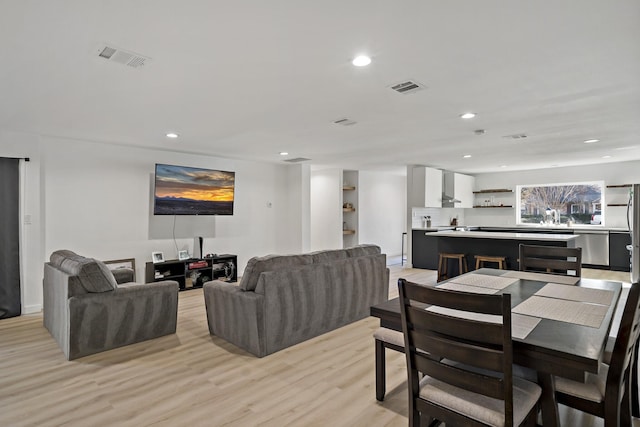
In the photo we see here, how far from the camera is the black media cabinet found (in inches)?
221

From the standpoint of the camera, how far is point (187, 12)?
1.84 m

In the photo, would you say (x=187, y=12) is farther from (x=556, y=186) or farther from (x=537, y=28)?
(x=556, y=186)

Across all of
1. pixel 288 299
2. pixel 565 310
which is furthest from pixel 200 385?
pixel 565 310

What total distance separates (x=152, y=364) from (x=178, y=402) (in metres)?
0.76

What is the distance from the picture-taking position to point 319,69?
259cm

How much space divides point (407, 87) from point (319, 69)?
0.84 meters

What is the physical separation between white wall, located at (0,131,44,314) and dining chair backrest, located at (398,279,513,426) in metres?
5.11

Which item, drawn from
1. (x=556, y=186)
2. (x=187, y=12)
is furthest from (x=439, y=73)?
(x=556, y=186)

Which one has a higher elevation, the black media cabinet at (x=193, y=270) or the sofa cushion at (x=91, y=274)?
the sofa cushion at (x=91, y=274)

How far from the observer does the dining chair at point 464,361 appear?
137cm

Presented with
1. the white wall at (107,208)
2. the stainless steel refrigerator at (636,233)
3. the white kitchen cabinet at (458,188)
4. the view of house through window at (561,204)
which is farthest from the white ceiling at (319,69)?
the view of house through window at (561,204)

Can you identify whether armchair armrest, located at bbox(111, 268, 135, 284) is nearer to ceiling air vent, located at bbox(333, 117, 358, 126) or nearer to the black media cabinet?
the black media cabinet

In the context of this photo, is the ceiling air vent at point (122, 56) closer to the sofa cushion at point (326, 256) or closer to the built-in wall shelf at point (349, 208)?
the sofa cushion at point (326, 256)

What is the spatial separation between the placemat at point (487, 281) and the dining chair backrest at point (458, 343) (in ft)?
2.47
